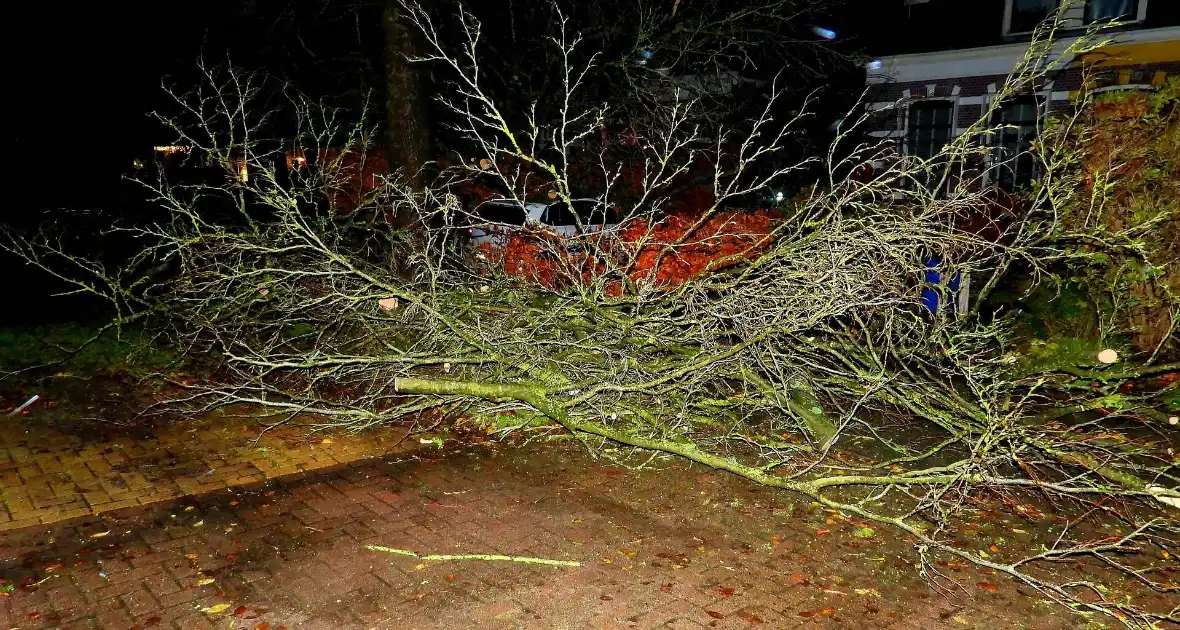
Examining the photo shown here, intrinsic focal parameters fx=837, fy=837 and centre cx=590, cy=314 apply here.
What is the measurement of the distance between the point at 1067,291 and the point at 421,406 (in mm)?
6945

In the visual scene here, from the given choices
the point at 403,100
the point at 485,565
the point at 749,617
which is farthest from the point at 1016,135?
the point at 485,565

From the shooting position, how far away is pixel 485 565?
14.9 feet

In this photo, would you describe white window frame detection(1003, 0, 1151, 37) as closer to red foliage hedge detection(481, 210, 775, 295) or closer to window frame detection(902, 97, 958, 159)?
window frame detection(902, 97, 958, 159)

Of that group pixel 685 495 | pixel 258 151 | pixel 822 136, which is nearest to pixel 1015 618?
pixel 685 495

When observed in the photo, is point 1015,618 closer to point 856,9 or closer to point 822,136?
point 822,136

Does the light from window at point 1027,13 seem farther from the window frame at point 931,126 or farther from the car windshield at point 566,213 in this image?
the car windshield at point 566,213

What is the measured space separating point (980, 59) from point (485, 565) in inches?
725

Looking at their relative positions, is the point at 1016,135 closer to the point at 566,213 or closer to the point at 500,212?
the point at 566,213

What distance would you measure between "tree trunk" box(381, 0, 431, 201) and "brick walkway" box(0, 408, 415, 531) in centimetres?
361

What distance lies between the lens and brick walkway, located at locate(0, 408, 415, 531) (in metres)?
5.45

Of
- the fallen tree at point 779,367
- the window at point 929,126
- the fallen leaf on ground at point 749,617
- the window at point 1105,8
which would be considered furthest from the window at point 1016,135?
the fallen leaf on ground at point 749,617

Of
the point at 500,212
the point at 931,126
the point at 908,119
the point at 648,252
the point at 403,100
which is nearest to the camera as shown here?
the point at 403,100

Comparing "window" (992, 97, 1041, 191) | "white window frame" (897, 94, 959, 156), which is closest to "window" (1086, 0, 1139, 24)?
"window" (992, 97, 1041, 191)

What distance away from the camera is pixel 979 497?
5.54 meters
